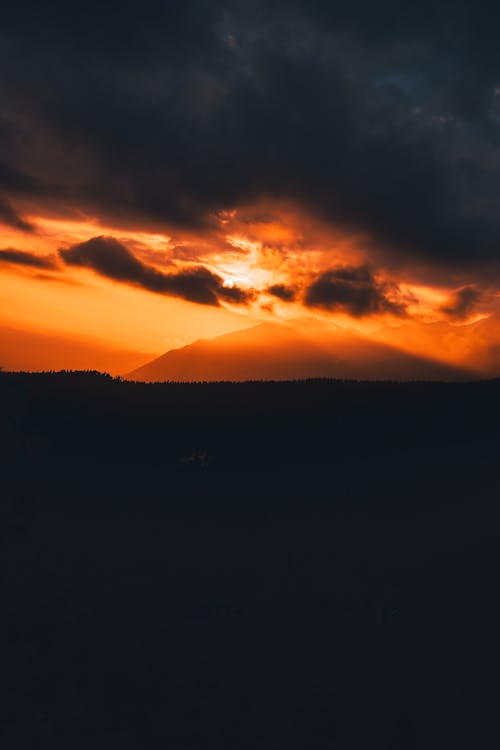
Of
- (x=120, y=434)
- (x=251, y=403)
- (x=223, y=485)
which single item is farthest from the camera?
(x=251, y=403)

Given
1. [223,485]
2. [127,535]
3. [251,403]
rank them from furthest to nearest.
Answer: [251,403]
[223,485]
[127,535]

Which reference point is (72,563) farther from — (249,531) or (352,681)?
(352,681)

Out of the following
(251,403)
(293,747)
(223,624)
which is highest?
(251,403)

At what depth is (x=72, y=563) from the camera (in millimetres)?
21953

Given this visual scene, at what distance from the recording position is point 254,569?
20.7 m

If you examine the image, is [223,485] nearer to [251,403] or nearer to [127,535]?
[127,535]

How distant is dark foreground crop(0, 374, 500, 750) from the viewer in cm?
1492

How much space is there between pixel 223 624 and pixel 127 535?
661cm

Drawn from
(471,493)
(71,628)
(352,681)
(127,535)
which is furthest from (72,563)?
(471,493)

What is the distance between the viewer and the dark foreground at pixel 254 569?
14922mm

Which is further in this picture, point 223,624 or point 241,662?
point 223,624

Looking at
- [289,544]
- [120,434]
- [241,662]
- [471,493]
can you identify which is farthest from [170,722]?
[120,434]

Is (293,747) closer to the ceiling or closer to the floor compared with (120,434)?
closer to the floor

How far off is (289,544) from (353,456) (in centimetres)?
693
